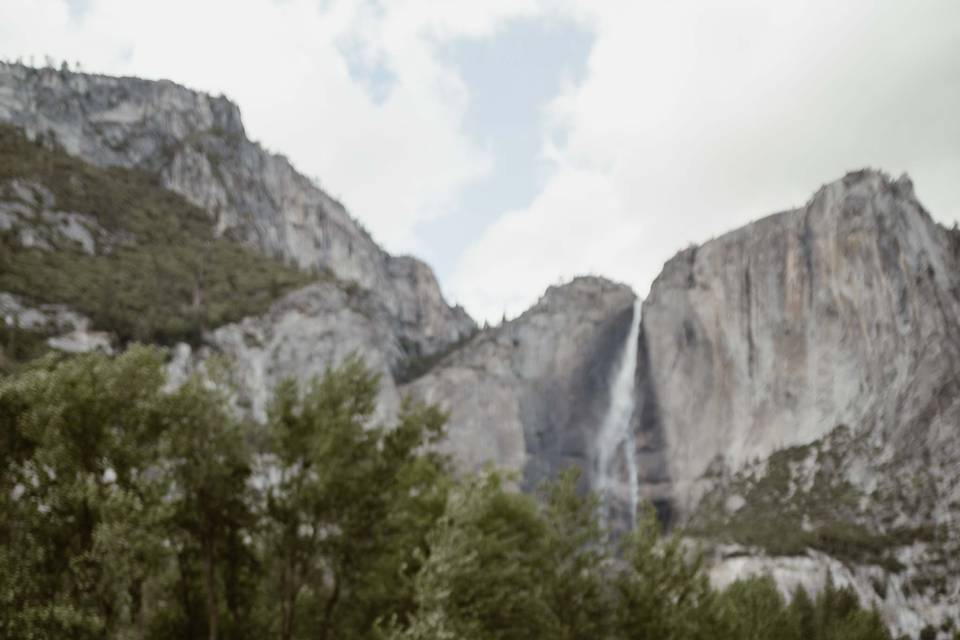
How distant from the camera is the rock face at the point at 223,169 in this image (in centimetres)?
13662

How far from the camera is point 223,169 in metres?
149

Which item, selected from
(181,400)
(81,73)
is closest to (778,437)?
(181,400)

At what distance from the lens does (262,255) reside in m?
128

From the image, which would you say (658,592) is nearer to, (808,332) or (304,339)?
(304,339)

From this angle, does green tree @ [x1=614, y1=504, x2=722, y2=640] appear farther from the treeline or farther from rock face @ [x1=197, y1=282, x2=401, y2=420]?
rock face @ [x1=197, y1=282, x2=401, y2=420]

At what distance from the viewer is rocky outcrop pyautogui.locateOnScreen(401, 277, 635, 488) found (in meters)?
119

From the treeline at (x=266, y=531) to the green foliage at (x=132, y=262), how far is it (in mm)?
68099

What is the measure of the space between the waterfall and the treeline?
8653 centimetres

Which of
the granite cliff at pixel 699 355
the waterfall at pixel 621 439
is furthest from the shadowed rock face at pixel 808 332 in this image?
the waterfall at pixel 621 439

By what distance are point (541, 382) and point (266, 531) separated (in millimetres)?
110014

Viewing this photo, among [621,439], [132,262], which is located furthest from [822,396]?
[132,262]

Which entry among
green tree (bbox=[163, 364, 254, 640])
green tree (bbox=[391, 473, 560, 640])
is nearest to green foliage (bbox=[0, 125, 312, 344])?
green tree (bbox=[163, 364, 254, 640])

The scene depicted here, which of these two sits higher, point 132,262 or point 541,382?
point 132,262

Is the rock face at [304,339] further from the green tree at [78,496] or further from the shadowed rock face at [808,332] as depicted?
the green tree at [78,496]
